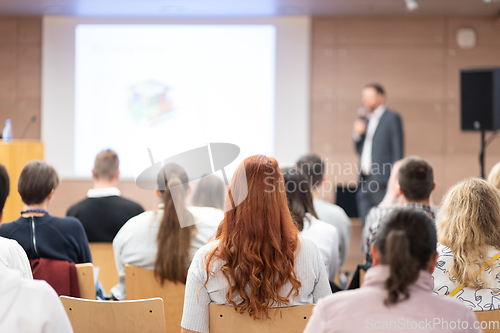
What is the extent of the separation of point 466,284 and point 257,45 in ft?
15.1

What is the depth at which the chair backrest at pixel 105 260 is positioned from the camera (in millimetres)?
2576

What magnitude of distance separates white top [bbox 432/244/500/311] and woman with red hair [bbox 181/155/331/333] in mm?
516

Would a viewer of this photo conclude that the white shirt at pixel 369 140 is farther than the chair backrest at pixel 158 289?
Yes

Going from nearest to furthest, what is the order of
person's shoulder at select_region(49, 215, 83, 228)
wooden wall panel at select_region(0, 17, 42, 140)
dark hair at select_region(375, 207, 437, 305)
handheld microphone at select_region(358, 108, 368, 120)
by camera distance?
dark hair at select_region(375, 207, 437, 305)
person's shoulder at select_region(49, 215, 83, 228)
handheld microphone at select_region(358, 108, 368, 120)
wooden wall panel at select_region(0, 17, 42, 140)

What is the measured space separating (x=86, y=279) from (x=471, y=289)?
151cm

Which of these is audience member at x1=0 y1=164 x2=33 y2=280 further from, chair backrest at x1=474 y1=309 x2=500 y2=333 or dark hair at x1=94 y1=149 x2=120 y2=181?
chair backrest at x1=474 y1=309 x2=500 y2=333

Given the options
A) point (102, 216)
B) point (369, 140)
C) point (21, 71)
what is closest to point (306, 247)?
point (102, 216)

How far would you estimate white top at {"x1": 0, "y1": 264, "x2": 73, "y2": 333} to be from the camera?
1.11m

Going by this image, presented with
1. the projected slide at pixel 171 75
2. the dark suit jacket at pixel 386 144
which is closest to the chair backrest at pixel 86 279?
the dark suit jacket at pixel 386 144

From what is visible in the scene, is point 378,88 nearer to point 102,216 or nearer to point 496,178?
point 496,178

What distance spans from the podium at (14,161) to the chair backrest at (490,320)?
329 centimetres

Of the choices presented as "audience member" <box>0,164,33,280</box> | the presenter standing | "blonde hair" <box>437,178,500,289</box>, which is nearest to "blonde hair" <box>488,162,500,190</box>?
"blonde hair" <box>437,178,500,289</box>

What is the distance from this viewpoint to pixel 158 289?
2.11 meters

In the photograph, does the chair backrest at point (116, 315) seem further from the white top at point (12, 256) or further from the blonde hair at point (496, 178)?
the blonde hair at point (496, 178)
